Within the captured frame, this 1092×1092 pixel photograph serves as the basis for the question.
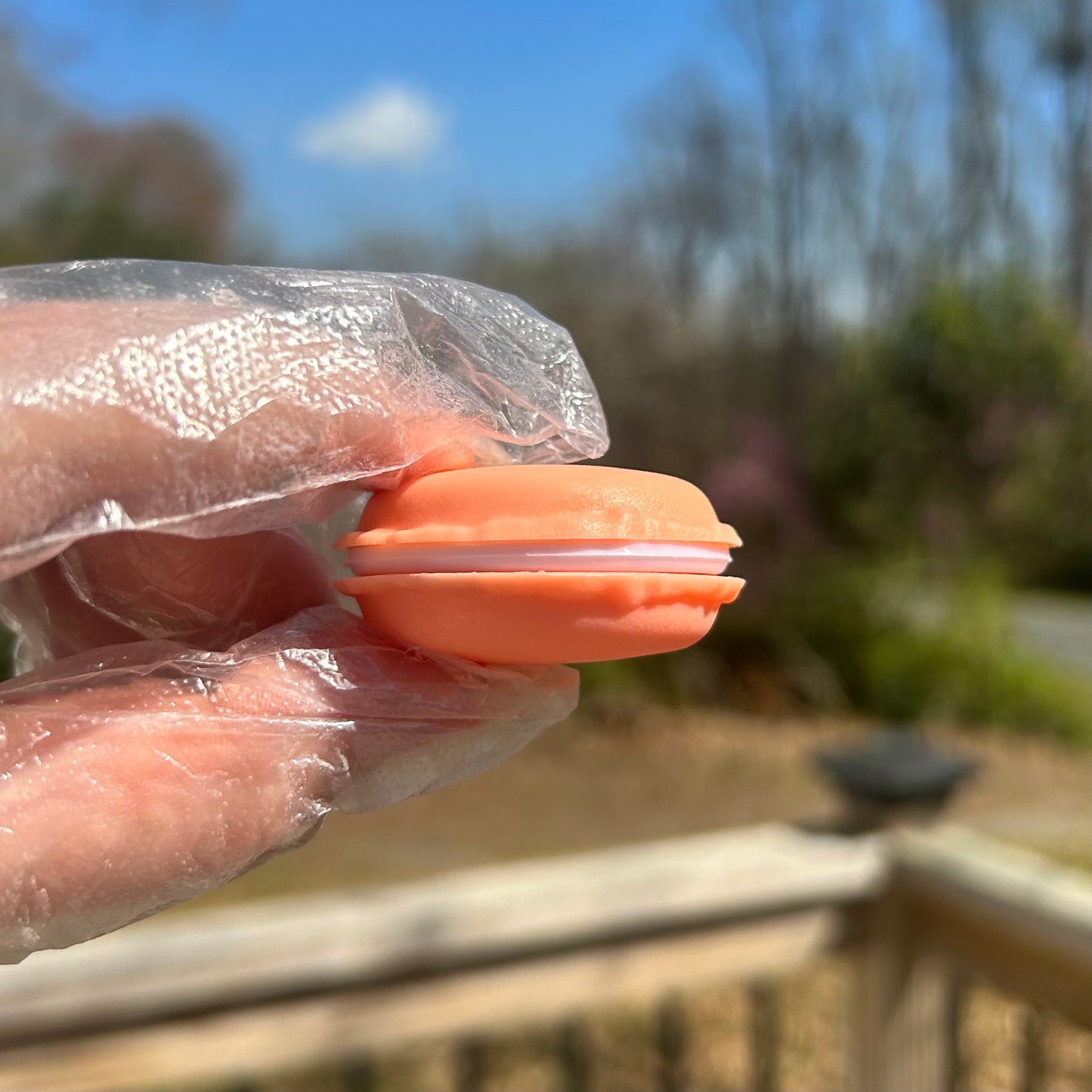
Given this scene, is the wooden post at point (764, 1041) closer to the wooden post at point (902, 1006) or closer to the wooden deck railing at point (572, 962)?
the wooden deck railing at point (572, 962)

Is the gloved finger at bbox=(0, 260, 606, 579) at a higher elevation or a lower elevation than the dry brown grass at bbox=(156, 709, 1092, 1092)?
higher

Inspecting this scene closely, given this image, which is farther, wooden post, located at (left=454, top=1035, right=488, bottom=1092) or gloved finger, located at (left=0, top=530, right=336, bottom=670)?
wooden post, located at (left=454, top=1035, right=488, bottom=1092)

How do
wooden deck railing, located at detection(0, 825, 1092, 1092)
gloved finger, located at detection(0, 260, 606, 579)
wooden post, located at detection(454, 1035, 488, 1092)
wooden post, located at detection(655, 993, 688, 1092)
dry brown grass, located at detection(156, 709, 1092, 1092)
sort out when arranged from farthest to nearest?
dry brown grass, located at detection(156, 709, 1092, 1092), wooden post, located at detection(655, 993, 688, 1092), wooden post, located at detection(454, 1035, 488, 1092), wooden deck railing, located at detection(0, 825, 1092, 1092), gloved finger, located at detection(0, 260, 606, 579)

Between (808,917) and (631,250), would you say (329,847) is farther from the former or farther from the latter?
(631,250)

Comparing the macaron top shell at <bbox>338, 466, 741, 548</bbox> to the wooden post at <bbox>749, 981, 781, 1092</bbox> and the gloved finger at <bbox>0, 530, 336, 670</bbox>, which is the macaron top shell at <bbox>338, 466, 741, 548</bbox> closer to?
the gloved finger at <bbox>0, 530, 336, 670</bbox>

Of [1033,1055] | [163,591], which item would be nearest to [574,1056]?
[1033,1055]

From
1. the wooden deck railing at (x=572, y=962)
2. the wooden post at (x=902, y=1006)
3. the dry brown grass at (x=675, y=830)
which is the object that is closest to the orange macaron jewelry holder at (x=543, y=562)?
the wooden deck railing at (x=572, y=962)

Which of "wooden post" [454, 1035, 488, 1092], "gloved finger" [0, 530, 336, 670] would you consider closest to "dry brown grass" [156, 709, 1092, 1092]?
"wooden post" [454, 1035, 488, 1092]

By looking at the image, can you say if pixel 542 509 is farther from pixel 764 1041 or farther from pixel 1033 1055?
pixel 764 1041
